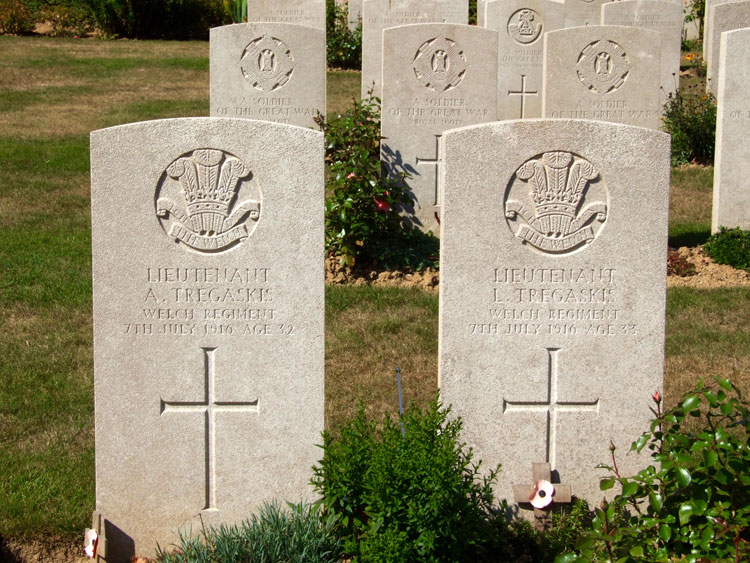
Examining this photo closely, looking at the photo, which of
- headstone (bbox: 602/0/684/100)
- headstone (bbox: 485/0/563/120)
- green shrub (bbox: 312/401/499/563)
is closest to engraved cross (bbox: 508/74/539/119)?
headstone (bbox: 485/0/563/120)

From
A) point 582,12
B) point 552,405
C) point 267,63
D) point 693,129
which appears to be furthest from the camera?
point 582,12

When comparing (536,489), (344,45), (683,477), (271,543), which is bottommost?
(271,543)

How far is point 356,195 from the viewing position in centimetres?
772

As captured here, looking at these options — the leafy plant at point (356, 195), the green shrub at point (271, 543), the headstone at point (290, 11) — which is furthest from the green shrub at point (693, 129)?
the green shrub at point (271, 543)

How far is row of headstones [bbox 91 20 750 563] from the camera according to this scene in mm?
4020

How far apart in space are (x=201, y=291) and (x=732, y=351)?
3691mm

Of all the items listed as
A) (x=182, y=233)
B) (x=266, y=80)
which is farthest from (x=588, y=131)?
(x=266, y=80)

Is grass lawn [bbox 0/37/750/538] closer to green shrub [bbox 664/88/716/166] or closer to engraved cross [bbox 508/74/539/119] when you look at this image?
green shrub [bbox 664/88/716/166]

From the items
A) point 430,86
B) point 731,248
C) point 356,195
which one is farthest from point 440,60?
point 731,248

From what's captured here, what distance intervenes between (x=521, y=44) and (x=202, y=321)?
30.2 ft

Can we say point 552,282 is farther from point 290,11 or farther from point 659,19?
point 659,19

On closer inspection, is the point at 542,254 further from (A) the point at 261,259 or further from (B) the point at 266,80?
(B) the point at 266,80

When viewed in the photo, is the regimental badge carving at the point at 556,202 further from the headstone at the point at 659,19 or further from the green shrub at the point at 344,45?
the green shrub at the point at 344,45

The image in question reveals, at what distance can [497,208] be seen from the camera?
13.6ft
